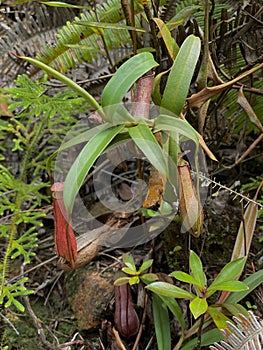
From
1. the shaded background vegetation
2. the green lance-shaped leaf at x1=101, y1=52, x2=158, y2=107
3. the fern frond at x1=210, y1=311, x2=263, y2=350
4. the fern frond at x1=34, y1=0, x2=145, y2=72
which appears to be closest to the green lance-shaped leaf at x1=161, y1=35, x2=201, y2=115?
the green lance-shaped leaf at x1=101, y1=52, x2=158, y2=107

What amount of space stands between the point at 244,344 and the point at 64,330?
2.09 feet

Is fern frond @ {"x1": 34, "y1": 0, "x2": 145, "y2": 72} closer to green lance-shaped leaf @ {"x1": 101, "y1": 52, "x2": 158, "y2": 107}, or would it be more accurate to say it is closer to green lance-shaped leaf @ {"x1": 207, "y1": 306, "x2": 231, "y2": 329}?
green lance-shaped leaf @ {"x1": 101, "y1": 52, "x2": 158, "y2": 107}

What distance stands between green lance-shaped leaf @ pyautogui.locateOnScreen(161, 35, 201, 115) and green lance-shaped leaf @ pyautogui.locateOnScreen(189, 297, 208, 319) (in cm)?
39

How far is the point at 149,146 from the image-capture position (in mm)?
839

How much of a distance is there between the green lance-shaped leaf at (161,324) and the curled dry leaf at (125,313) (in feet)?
0.22

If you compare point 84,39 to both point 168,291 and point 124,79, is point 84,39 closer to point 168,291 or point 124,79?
point 124,79

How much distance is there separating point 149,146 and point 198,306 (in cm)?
36

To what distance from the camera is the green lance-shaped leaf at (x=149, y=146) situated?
821 millimetres

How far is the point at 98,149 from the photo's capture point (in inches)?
33.3

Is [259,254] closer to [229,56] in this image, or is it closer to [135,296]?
[135,296]

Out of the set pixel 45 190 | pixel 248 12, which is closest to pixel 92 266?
pixel 45 190

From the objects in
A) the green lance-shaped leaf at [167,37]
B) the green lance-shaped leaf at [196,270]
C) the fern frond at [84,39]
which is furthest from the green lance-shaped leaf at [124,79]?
the fern frond at [84,39]

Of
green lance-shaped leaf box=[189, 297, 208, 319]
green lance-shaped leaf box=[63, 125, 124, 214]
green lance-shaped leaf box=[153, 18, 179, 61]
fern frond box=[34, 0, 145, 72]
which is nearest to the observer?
green lance-shaped leaf box=[63, 125, 124, 214]

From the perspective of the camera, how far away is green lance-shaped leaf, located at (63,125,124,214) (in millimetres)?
821
